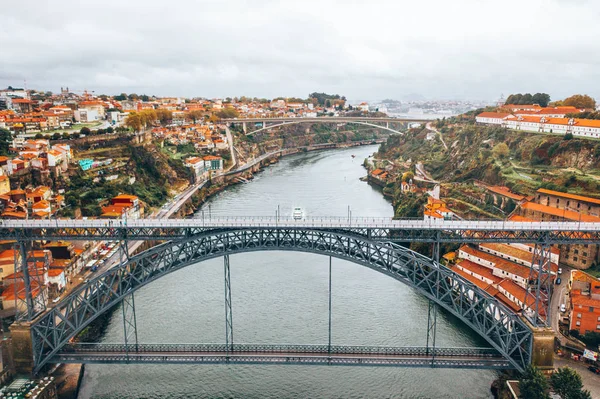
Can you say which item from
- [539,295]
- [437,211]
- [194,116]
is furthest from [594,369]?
[194,116]

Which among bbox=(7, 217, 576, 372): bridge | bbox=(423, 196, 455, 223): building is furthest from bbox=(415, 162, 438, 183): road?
bbox=(7, 217, 576, 372): bridge

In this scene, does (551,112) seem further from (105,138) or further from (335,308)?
(105,138)

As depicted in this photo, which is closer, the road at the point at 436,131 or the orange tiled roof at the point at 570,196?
the orange tiled roof at the point at 570,196

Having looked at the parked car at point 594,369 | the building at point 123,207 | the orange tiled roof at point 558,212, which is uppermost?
the orange tiled roof at point 558,212

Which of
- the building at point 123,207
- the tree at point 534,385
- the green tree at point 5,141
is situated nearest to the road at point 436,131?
the building at point 123,207

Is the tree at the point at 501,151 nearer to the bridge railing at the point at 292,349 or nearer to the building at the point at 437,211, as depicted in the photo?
the building at the point at 437,211

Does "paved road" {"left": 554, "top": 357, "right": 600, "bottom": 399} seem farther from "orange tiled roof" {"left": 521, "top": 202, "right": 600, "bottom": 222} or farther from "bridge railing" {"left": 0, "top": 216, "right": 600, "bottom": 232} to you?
"orange tiled roof" {"left": 521, "top": 202, "right": 600, "bottom": 222}

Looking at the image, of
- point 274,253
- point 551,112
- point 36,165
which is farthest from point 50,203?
point 551,112
